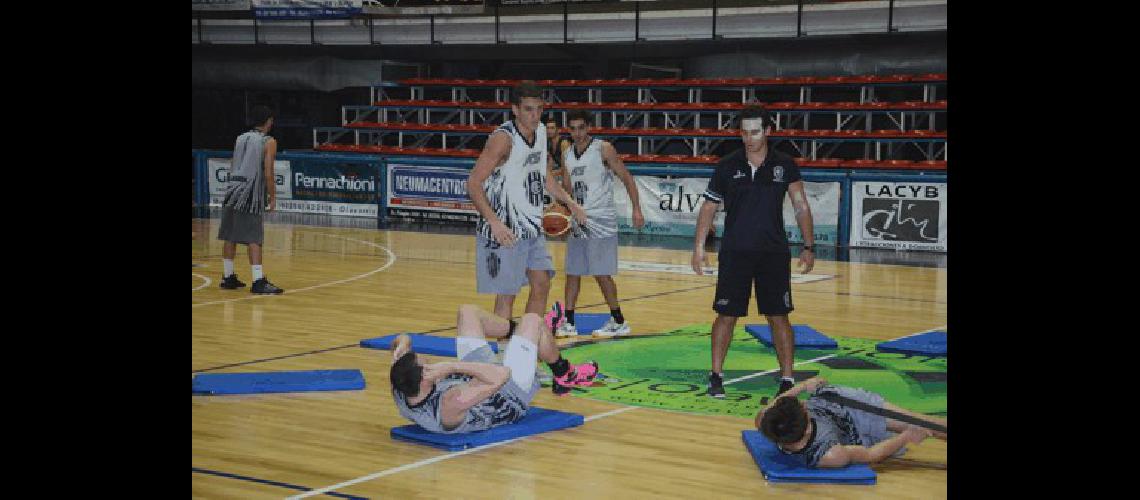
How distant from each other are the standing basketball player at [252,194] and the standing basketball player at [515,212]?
583cm

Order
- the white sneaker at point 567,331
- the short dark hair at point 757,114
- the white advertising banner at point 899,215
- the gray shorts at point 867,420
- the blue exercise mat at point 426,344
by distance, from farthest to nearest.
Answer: the white advertising banner at point 899,215
the white sneaker at point 567,331
the blue exercise mat at point 426,344
the short dark hair at point 757,114
the gray shorts at point 867,420

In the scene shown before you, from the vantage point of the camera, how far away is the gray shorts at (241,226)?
14.0m

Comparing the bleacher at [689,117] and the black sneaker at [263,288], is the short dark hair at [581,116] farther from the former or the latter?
the bleacher at [689,117]

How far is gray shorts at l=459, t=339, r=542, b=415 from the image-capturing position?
23.2 ft

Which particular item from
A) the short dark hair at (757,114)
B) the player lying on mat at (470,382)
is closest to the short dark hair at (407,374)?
the player lying on mat at (470,382)

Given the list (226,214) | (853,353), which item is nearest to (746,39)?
(226,214)

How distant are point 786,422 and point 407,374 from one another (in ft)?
6.09

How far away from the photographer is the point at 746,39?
25.7m

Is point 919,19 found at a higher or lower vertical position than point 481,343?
higher

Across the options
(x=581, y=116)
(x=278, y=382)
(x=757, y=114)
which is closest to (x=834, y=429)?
(x=757, y=114)

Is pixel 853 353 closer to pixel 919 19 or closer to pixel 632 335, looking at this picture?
pixel 632 335
